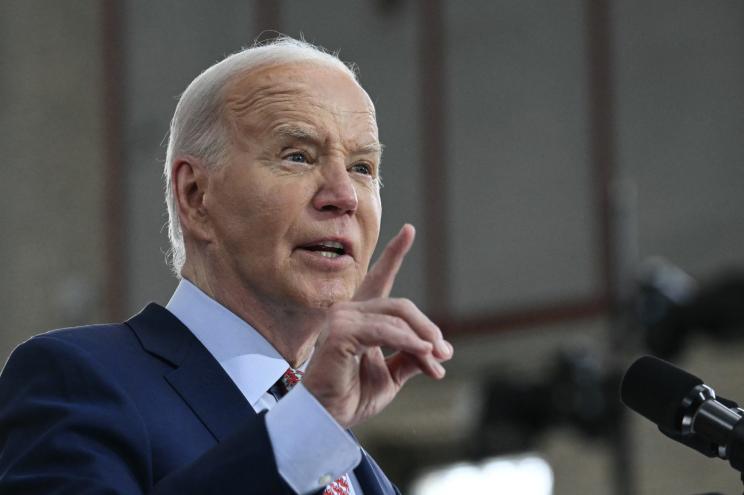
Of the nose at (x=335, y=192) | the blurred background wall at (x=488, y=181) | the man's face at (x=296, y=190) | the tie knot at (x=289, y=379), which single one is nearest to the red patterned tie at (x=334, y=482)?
the tie knot at (x=289, y=379)

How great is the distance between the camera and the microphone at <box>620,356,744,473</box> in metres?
1.68

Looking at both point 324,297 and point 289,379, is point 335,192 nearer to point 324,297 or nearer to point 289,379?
point 324,297

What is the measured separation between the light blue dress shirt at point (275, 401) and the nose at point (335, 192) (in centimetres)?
23

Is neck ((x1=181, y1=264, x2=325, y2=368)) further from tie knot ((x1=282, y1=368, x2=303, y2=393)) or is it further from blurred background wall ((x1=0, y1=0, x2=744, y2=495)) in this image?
blurred background wall ((x1=0, y1=0, x2=744, y2=495))

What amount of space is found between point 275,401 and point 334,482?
15cm

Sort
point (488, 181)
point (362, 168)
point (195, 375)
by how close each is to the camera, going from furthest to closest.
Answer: point (488, 181) < point (362, 168) < point (195, 375)

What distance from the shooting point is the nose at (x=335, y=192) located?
6.84ft

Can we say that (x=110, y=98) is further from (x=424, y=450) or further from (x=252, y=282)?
(x=252, y=282)

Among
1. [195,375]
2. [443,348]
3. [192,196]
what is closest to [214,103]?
[192,196]

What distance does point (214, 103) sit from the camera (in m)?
2.23

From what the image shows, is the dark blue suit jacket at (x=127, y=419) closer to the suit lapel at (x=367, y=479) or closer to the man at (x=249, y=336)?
the man at (x=249, y=336)

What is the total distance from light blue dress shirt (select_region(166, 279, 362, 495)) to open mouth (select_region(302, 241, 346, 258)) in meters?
0.16

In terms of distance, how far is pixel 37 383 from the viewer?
5.95ft

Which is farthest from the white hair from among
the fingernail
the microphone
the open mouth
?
the microphone
